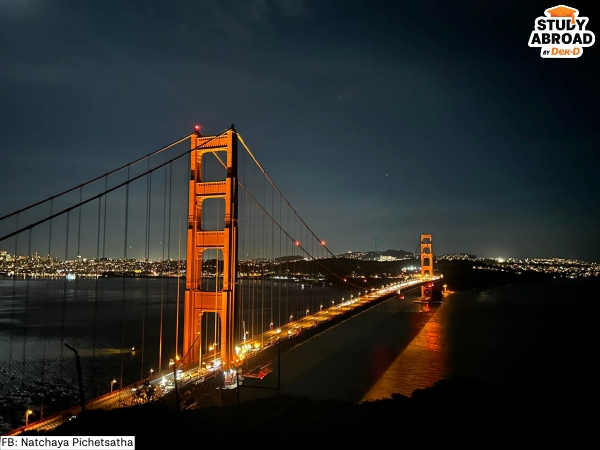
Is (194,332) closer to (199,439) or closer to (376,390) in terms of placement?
(199,439)

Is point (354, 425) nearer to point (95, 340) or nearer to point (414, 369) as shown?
point (414, 369)

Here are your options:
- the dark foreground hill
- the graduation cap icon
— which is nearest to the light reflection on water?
the dark foreground hill

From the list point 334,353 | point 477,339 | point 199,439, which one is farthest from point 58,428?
point 477,339

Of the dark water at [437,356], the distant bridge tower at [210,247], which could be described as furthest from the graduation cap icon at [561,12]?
the dark water at [437,356]

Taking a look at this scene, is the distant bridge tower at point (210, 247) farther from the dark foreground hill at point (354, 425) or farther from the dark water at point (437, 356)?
the dark foreground hill at point (354, 425)

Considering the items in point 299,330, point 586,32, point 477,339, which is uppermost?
point 586,32
